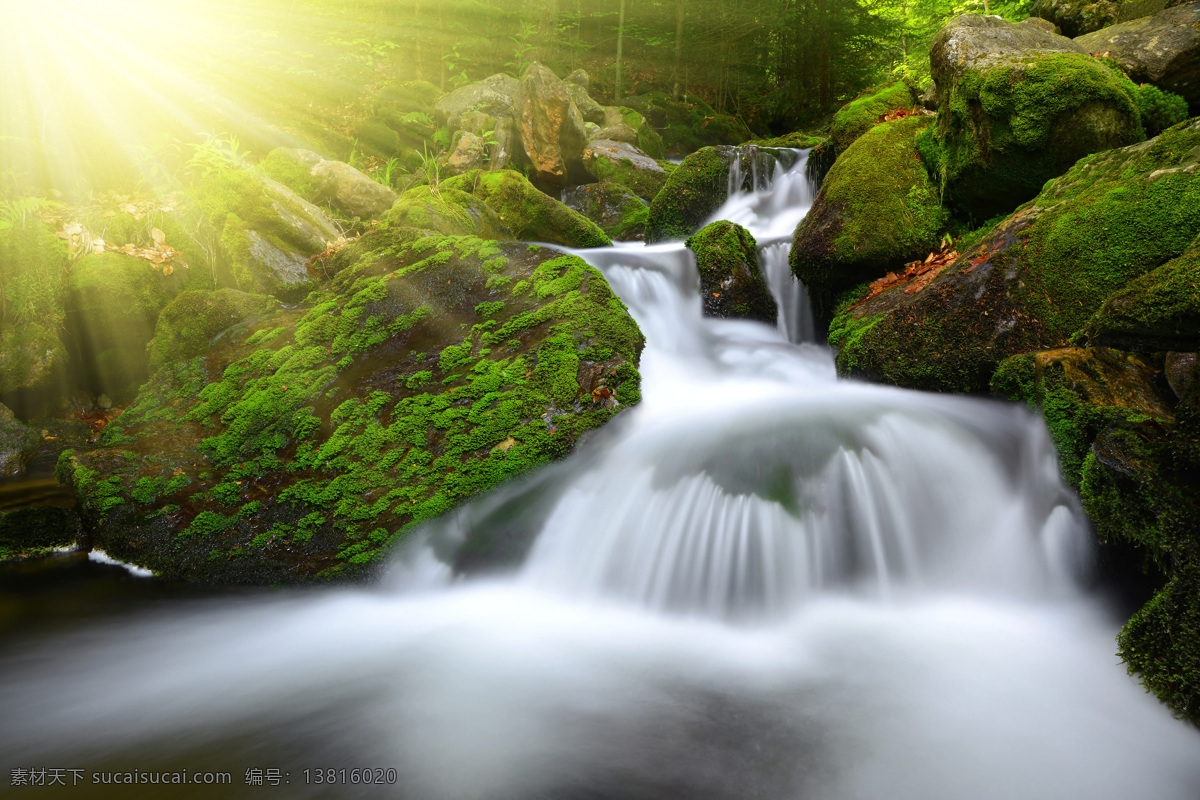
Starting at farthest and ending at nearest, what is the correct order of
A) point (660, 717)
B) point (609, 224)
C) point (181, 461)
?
point (609, 224) < point (181, 461) < point (660, 717)

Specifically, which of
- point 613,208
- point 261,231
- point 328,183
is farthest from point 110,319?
point 613,208

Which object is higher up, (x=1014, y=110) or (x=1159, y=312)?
(x=1014, y=110)

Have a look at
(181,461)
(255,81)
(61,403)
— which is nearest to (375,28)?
(255,81)

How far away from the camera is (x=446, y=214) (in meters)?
8.03

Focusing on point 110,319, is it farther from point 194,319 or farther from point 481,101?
point 481,101

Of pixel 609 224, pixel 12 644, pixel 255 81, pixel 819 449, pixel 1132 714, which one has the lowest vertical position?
pixel 12 644

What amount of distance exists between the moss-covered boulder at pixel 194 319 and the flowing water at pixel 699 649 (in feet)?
13.0

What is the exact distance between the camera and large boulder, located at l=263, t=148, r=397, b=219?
969cm

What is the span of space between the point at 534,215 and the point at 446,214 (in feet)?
5.76

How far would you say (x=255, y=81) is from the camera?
14.3 m

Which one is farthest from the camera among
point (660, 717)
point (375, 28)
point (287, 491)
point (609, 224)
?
point (375, 28)

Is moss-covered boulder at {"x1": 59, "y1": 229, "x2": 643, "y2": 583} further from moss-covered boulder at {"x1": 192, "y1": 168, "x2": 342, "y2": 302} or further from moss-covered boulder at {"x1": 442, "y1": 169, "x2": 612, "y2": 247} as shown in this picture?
moss-covered boulder at {"x1": 442, "y1": 169, "x2": 612, "y2": 247}

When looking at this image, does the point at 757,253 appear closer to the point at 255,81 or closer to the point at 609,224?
the point at 609,224

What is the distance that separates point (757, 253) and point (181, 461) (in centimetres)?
717
